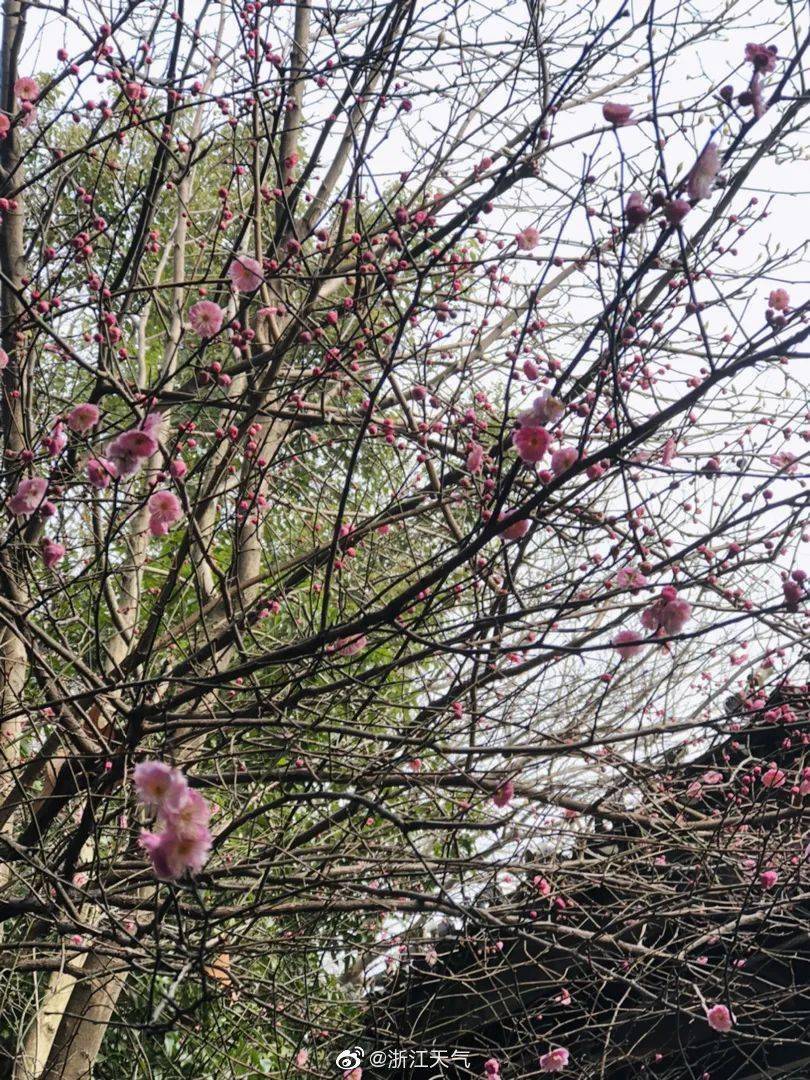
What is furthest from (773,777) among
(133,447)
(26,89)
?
(26,89)

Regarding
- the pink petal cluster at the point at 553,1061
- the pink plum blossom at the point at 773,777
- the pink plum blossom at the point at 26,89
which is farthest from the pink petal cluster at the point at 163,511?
the pink petal cluster at the point at 553,1061

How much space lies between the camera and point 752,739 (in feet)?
13.4

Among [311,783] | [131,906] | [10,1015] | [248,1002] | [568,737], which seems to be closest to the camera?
[568,737]

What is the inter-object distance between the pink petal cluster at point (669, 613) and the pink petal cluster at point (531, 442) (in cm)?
40

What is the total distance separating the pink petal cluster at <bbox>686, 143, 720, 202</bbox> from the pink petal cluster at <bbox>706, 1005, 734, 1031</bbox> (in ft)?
7.20

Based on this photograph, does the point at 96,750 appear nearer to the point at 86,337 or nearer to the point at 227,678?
the point at 227,678

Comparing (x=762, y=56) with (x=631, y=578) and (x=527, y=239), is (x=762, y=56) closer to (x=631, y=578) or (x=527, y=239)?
(x=631, y=578)

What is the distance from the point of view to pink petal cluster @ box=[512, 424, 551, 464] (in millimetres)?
2002

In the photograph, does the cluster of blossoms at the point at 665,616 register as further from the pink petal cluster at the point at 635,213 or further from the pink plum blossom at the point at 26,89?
the pink plum blossom at the point at 26,89

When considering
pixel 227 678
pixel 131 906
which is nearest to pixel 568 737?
pixel 227 678

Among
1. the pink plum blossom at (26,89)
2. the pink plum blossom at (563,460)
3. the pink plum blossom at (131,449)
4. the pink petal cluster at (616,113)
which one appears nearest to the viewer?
the pink petal cluster at (616,113)

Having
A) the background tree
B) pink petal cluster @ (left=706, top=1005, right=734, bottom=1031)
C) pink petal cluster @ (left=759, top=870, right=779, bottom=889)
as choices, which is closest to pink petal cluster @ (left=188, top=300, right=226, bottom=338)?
the background tree

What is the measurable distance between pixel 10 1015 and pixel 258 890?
9.17 ft

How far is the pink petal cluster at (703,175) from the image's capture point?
185 cm
